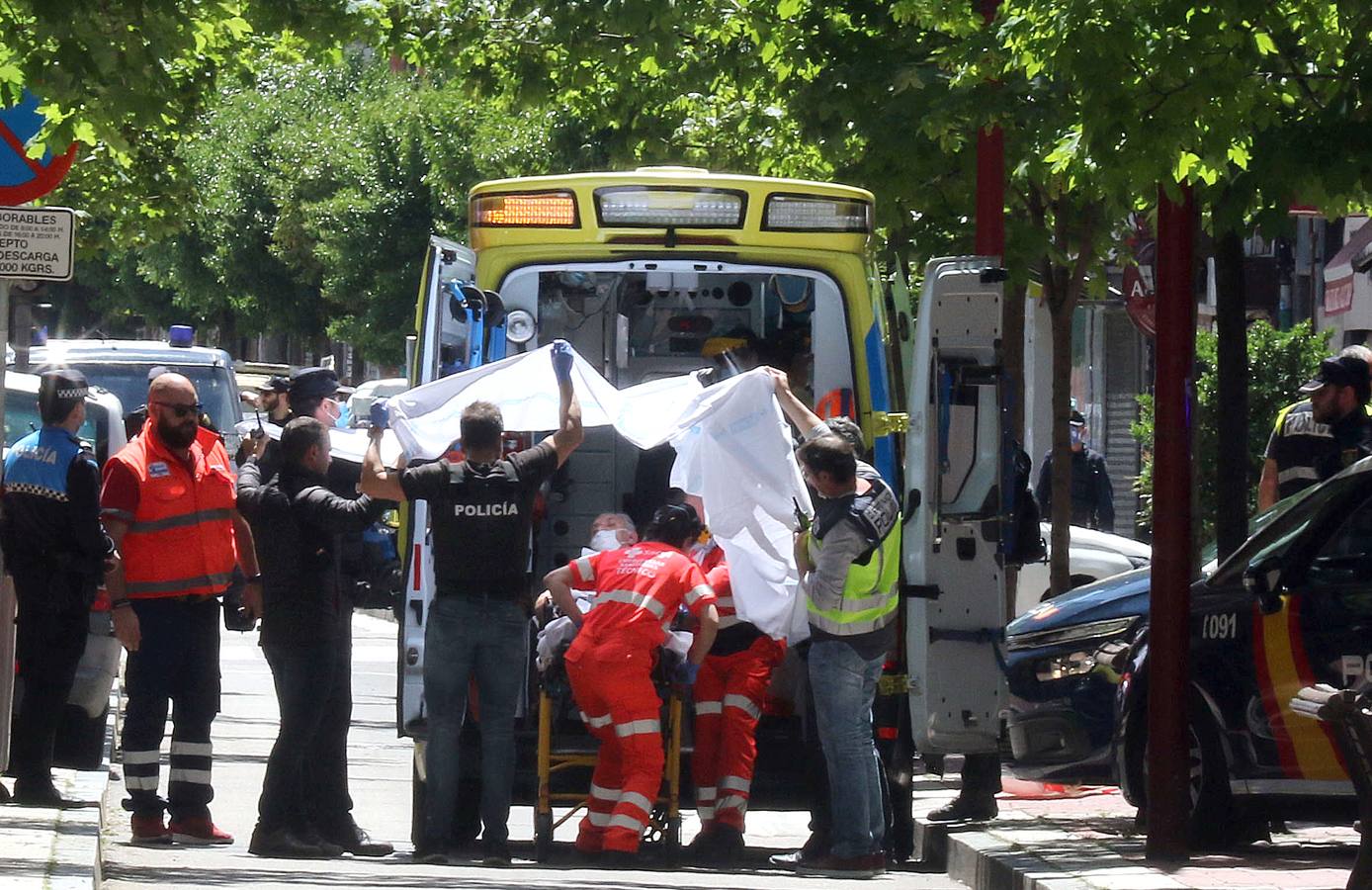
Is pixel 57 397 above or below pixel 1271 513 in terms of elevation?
above

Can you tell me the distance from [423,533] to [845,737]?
→ 1.86 meters

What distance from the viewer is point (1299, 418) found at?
11984 millimetres

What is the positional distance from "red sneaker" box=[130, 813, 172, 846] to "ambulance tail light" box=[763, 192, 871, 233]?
11.4 ft

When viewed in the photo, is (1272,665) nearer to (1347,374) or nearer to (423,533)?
(1347,374)

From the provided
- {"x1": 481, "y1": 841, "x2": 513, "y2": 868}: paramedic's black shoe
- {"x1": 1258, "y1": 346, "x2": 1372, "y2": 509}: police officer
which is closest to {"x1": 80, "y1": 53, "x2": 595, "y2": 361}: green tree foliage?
{"x1": 1258, "y1": 346, "x2": 1372, "y2": 509}: police officer

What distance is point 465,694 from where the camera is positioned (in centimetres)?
941

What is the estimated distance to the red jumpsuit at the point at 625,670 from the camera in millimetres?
9383

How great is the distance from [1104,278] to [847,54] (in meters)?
2.94

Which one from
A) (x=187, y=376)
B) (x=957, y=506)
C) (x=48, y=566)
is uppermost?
(x=187, y=376)

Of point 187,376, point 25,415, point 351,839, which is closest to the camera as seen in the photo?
point 351,839

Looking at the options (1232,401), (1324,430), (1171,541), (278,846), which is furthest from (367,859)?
(1324,430)

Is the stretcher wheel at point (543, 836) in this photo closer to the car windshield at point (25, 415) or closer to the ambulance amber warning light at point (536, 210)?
the ambulance amber warning light at point (536, 210)

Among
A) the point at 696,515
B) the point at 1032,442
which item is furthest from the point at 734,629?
the point at 1032,442

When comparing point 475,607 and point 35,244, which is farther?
point 35,244
